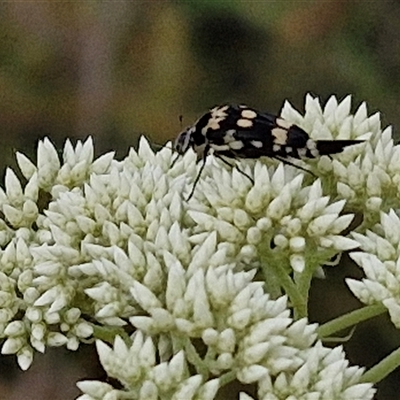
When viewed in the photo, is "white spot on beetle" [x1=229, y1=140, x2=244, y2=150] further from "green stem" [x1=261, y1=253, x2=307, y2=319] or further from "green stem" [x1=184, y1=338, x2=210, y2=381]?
"green stem" [x1=184, y1=338, x2=210, y2=381]

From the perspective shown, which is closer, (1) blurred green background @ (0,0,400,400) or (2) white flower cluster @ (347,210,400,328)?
(2) white flower cluster @ (347,210,400,328)

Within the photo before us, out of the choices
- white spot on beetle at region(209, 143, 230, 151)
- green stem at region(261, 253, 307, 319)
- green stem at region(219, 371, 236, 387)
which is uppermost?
white spot on beetle at region(209, 143, 230, 151)

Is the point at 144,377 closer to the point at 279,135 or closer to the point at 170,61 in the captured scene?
the point at 279,135

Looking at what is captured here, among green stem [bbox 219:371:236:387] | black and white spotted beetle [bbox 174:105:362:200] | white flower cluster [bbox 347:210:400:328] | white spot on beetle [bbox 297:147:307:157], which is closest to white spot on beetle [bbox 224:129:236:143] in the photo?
black and white spotted beetle [bbox 174:105:362:200]

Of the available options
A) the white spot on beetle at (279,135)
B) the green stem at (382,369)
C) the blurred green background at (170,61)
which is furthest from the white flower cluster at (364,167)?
the blurred green background at (170,61)

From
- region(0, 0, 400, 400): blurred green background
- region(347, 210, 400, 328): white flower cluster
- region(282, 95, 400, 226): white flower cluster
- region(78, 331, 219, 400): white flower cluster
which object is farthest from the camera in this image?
region(0, 0, 400, 400): blurred green background

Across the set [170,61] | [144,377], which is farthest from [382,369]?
[170,61]
